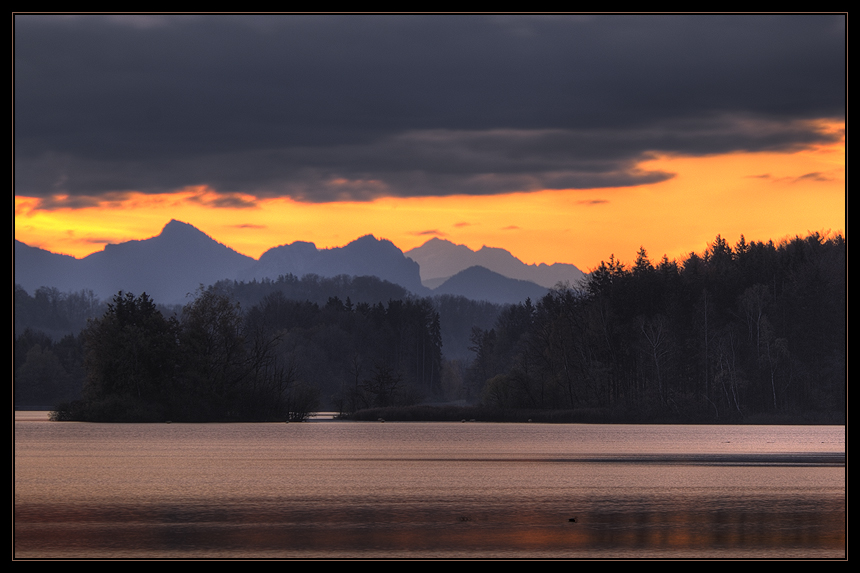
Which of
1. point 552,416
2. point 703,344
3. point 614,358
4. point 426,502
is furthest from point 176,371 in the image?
point 426,502

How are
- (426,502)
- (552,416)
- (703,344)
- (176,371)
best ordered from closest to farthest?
(426,502) < (176,371) < (552,416) < (703,344)

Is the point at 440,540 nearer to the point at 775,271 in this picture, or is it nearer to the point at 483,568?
the point at 483,568

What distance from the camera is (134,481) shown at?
34.3 m

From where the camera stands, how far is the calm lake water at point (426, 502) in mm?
20766

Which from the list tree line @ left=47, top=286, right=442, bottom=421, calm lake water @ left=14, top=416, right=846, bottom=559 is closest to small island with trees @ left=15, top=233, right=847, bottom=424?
tree line @ left=47, top=286, right=442, bottom=421

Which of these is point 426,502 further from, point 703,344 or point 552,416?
point 703,344

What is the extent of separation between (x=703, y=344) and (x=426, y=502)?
82240 mm

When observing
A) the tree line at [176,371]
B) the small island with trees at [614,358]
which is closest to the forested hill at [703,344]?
the small island with trees at [614,358]

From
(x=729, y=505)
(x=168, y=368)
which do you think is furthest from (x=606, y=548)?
(x=168, y=368)

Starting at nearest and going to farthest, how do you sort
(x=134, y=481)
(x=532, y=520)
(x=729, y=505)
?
(x=532, y=520) < (x=729, y=505) < (x=134, y=481)

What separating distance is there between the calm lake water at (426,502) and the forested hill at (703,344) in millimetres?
49586

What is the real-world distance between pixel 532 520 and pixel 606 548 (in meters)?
4.26

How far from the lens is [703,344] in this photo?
105625 millimetres

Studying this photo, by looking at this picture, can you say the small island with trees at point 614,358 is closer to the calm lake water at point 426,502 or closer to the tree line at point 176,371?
the tree line at point 176,371
